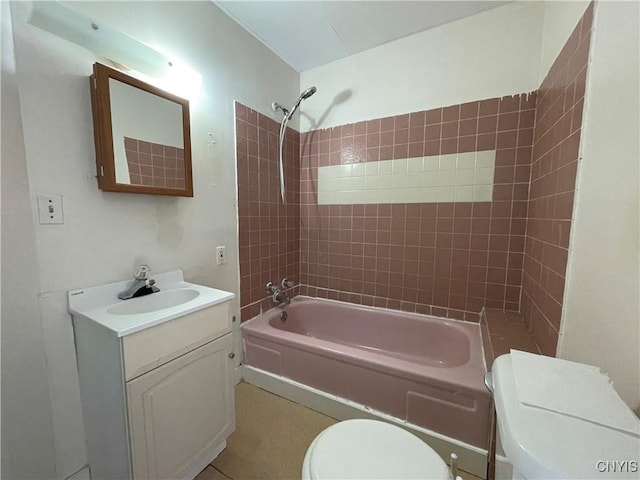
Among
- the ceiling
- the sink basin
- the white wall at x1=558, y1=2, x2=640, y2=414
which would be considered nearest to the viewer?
the white wall at x1=558, y1=2, x2=640, y2=414

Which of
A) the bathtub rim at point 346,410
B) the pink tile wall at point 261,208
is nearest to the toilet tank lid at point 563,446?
the bathtub rim at point 346,410

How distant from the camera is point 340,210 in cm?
220

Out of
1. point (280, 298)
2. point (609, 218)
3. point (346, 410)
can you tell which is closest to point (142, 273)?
point (280, 298)

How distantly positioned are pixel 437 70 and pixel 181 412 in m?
2.50

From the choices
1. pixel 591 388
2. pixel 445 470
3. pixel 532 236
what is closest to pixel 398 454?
pixel 445 470

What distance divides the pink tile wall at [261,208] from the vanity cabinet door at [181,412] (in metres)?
0.68

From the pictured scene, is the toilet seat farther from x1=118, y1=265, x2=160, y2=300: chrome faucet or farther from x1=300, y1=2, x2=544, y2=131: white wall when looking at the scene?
x1=300, y1=2, x2=544, y2=131: white wall

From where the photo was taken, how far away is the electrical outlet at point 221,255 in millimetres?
1635

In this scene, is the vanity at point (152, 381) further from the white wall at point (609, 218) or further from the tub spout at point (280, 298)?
the white wall at point (609, 218)

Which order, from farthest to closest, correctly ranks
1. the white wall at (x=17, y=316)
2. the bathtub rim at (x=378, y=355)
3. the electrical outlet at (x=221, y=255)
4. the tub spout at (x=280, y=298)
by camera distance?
the tub spout at (x=280, y=298) → the electrical outlet at (x=221, y=255) → the bathtub rim at (x=378, y=355) → the white wall at (x=17, y=316)

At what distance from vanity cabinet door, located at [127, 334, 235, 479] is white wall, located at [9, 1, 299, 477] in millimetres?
415

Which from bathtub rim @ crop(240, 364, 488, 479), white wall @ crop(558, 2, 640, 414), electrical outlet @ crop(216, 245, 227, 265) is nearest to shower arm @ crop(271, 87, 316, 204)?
electrical outlet @ crop(216, 245, 227, 265)

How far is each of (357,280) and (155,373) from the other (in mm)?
1588

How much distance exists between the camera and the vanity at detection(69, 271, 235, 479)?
87cm
